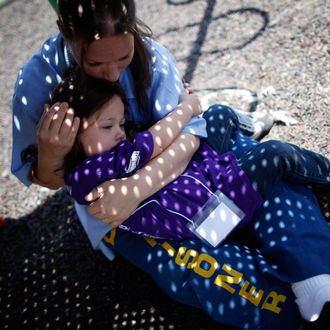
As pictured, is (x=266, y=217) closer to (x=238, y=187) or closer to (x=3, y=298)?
(x=238, y=187)

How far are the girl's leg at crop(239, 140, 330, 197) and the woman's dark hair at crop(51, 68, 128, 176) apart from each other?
2.84 ft

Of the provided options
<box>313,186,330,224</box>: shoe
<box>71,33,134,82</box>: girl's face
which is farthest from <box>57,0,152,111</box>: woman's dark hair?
<box>313,186,330,224</box>: shoe

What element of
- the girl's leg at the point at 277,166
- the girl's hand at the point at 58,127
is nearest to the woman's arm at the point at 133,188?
the girl's hand at the point at 58,127

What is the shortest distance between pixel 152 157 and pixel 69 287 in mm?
1194

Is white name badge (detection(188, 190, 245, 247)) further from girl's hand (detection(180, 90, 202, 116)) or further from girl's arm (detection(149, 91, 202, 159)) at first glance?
girl's hand (detection(180, 90, 202, 116))

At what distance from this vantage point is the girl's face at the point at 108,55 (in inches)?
74.5

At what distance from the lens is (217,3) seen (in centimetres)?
481

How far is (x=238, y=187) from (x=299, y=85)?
5.06ft

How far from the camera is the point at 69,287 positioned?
110 inches

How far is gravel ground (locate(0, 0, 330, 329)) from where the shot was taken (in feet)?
9.12

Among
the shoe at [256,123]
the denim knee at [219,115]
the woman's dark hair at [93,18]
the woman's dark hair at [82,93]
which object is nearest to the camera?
the woman's dark hair at [93,18]

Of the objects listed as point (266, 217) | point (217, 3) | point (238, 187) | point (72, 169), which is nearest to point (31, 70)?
point (72, 169)

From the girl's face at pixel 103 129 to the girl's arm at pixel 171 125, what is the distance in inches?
7.8

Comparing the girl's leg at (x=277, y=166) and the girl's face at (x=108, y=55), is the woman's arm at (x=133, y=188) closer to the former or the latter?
the girl's leg at (x=277, y=166)
